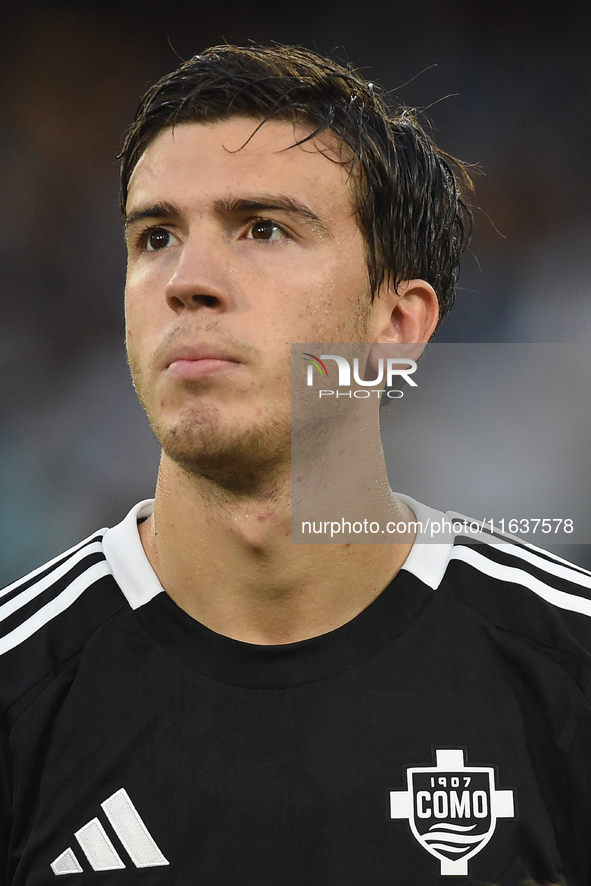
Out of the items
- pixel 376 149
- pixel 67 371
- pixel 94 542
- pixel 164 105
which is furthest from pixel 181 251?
pixel 67 371

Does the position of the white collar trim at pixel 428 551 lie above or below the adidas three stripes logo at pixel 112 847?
above

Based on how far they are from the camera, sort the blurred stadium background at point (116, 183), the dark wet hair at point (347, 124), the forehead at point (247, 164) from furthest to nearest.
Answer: the blurred stadium background at point (116, 183) < the dark wet hair at point (347, 124) < the forehead at point (247, 164)

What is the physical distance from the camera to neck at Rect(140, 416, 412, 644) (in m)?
1.63

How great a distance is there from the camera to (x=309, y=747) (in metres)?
1.57

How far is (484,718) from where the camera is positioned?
1.60m

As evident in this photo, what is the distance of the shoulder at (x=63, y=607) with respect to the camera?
1663mm

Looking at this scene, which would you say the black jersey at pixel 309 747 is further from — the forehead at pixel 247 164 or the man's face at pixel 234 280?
the forehead at pixel 247 164

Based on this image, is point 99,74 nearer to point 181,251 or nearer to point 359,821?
point 181,251

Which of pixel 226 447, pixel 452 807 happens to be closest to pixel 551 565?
pixel 452 807

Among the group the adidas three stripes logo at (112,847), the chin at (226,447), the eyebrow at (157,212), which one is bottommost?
the adidas three stripes logo at (112,847)

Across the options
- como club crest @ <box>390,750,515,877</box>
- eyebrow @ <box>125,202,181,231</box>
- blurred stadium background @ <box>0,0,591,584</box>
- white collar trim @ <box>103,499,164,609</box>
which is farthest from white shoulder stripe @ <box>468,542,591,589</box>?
blurred stadium background @ <box>0,0,591,584</box>

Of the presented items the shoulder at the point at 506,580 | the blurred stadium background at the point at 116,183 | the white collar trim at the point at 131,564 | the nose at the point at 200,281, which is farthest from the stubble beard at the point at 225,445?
the blurred stadium background at the point at 116,183

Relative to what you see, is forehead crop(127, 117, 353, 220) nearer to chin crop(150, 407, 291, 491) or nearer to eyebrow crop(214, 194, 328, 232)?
eyebrow crop(214, 194, 328, 232)

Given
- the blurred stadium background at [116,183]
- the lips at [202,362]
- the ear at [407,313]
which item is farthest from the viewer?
the blurred stadium background at [116,183]
